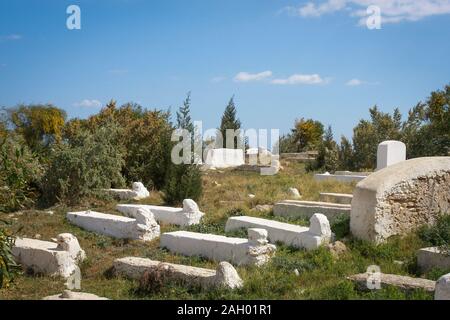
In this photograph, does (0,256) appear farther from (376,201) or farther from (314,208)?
(314,208)

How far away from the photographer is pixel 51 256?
9.19m

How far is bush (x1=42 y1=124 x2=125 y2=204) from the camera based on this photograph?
1591 cm

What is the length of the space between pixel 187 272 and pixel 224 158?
1949cm

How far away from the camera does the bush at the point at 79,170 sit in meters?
15.9

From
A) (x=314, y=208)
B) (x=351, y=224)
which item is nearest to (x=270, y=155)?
(x=314, y=208)

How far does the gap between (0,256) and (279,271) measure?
4.44m

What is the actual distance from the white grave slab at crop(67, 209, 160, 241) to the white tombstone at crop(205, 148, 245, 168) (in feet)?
44.1

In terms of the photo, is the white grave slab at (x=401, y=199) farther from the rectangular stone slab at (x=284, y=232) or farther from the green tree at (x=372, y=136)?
the green tree at (x=372, y=136)

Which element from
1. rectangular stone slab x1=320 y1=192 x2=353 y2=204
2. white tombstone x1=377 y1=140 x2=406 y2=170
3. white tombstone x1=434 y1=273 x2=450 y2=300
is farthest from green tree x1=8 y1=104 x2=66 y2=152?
white tombstone x1=434 y1=273 x2=450 y2=300

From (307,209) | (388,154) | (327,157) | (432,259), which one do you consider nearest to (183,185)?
(307,209)

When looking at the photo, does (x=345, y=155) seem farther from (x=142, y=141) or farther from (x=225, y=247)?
(x=225, y=247)

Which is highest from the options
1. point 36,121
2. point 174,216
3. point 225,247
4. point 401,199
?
point 36,121

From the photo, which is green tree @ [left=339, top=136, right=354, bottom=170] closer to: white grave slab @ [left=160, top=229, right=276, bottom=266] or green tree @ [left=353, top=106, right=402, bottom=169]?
green tree @ [left=353, top=106, right=402, bottom=169]

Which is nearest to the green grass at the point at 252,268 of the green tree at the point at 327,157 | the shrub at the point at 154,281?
the shrub at the point at 154,281
